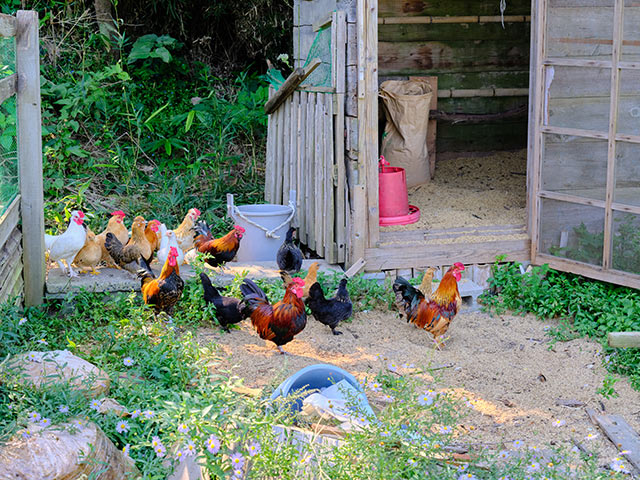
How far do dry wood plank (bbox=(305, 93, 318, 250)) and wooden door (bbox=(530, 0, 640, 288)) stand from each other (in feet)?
6.15

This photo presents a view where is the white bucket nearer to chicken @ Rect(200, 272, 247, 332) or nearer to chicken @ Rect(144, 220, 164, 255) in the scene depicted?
chicken @ Rect(144, 220, 164, 255)

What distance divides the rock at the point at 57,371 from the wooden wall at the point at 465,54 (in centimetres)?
587

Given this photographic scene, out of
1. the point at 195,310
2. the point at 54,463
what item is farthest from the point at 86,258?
the point at 54,463

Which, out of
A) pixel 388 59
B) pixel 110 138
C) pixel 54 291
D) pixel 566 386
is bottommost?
pixel 566 386

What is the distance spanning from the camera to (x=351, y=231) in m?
6.31

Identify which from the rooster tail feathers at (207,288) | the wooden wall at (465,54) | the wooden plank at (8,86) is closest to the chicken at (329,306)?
the rooster tail feathers at (207,288)

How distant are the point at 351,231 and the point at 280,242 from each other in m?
1.05

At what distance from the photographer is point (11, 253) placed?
4.93 metres

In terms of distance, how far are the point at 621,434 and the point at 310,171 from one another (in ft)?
12.1

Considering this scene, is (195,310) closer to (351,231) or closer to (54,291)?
(54,291)

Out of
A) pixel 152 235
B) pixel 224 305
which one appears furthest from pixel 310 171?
pixel 224 305

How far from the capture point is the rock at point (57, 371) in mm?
3398

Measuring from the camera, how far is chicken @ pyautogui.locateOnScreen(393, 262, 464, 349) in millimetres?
5383

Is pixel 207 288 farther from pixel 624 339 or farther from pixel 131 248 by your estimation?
pixel 624 339
